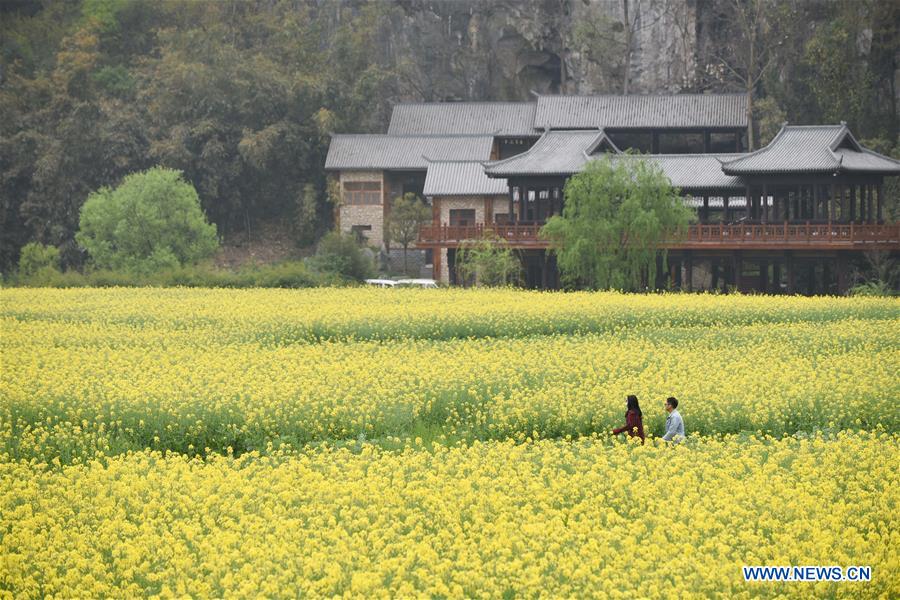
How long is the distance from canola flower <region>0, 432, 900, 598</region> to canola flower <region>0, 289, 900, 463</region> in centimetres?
237

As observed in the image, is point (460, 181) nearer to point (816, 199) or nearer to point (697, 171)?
point (697, 171)

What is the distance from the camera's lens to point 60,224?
6178cm

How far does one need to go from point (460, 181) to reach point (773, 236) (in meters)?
17.5

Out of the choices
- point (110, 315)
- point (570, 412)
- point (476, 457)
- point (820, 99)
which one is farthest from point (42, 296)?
point (820, 99)

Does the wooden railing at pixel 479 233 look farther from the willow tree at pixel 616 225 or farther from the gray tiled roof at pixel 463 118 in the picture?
the gray tiled roof at pixel 463 118

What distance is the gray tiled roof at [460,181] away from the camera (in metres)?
58.7

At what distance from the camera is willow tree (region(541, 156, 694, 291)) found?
147 ft

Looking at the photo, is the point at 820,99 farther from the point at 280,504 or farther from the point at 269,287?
the point at 280,504

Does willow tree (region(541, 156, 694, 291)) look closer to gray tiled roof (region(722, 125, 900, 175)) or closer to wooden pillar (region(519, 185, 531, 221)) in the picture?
gray tiled roof (region(722, 125, 900, 175))

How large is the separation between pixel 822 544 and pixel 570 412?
23.4 feet

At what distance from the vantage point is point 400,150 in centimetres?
6506

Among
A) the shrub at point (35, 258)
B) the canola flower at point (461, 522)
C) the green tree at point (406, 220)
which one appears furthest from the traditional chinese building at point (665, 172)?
the canola flower at point (461, 522)

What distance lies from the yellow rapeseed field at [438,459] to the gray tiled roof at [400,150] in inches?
1343

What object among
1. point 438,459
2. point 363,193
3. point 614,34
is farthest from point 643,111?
point 438,459
